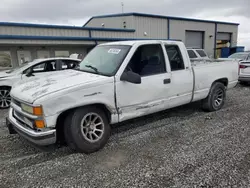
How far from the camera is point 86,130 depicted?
11.1ft

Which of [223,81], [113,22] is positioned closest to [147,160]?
[223,81]

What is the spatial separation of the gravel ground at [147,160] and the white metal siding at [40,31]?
9163 mm

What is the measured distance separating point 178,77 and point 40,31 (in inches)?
440

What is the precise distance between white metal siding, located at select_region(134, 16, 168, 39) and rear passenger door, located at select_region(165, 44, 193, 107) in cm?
1408

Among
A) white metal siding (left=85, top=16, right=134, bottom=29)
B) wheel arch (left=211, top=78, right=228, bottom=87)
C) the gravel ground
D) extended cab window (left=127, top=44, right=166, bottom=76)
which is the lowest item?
the gravel ground

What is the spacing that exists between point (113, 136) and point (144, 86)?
121cm

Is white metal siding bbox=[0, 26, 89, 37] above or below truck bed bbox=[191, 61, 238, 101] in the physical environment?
above

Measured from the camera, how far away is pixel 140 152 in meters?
3.42

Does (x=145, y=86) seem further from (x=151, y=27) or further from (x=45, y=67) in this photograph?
(x=151, y=27)

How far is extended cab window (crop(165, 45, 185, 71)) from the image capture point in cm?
439

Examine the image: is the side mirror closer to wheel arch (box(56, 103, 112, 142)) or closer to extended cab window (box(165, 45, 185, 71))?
wheel arch (box(56, 103, 112, 142))

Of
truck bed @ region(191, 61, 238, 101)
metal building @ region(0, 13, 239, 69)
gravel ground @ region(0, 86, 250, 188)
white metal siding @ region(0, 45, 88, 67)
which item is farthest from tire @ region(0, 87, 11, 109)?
white metal siding @ region(0, 45, 88, 67)

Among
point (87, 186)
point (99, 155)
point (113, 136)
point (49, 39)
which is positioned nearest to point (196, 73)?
point (113, 136)

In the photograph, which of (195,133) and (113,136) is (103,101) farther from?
(195,133)
